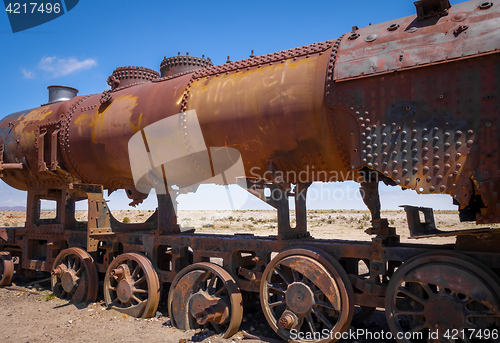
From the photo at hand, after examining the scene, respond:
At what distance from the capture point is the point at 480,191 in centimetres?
343

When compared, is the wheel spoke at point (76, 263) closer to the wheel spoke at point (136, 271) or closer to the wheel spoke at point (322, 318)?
the wheel spoke at point (136, 271)

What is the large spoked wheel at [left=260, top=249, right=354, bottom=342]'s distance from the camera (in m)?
4.21

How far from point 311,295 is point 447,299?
147cm

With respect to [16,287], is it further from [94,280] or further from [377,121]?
[377,121]

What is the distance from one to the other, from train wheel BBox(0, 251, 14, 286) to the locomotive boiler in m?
1.48

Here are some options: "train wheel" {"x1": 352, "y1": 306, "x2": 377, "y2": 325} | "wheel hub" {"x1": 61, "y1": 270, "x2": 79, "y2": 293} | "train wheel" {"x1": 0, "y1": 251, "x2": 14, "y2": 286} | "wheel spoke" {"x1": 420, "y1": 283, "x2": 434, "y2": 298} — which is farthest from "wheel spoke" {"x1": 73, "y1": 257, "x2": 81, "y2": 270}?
"wheel spoke" {"x1": 420, "y1": 283, "x2": 434, "y2": 298}

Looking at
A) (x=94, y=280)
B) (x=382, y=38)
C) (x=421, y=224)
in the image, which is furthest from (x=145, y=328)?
(x=382, y=38)

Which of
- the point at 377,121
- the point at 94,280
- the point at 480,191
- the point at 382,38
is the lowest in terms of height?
the point at 94,280

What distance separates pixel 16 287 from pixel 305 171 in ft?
24.3

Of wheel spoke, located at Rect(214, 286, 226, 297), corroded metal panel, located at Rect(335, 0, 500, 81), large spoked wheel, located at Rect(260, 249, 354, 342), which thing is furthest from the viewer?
wheel spoke, located at Rect(214, 286, 226, 297)

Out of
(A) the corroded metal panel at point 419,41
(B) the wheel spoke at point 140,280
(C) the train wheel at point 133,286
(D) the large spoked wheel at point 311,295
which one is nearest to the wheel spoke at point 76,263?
(C) the train wheel at point 133,286

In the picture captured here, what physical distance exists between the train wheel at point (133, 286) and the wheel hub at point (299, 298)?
2.52 m

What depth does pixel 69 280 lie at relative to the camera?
698 centimetres

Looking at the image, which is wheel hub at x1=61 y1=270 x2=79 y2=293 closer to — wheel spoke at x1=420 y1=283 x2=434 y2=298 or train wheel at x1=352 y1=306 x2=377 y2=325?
train wheel at x1=352 y1=306 x2=377 y2=325
